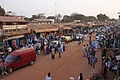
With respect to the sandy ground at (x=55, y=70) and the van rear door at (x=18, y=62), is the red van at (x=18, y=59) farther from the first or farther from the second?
the sandy ground at (x=55, y=70)

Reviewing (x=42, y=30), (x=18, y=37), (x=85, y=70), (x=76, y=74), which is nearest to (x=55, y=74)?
(x=76, y=74)

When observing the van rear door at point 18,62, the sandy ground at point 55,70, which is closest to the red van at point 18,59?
the van rear door at point 18,62

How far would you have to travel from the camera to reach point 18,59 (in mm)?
12211

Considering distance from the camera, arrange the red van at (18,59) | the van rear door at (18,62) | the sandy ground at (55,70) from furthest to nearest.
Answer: the van rear door at (18,62) < the red van at (18,59) < the sandy ground at (55,70)

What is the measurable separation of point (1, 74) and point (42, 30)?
1261 centimetres

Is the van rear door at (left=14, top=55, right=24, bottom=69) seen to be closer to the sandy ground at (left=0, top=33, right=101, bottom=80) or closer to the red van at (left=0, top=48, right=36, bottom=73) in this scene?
the red van at (left=0, top=48, right=36, bottom=73)

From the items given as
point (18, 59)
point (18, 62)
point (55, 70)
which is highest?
point (18, 59)

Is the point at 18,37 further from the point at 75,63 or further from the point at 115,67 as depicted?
the point at 115,67

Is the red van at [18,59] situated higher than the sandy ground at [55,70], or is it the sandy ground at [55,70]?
the red van at [18,59]

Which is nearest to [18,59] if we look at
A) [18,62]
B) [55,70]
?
[18,62]

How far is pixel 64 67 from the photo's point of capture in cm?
1318

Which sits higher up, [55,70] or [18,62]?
[18,62]

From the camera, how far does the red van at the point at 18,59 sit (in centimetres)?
1164

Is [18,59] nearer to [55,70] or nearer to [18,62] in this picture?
[18,62]
